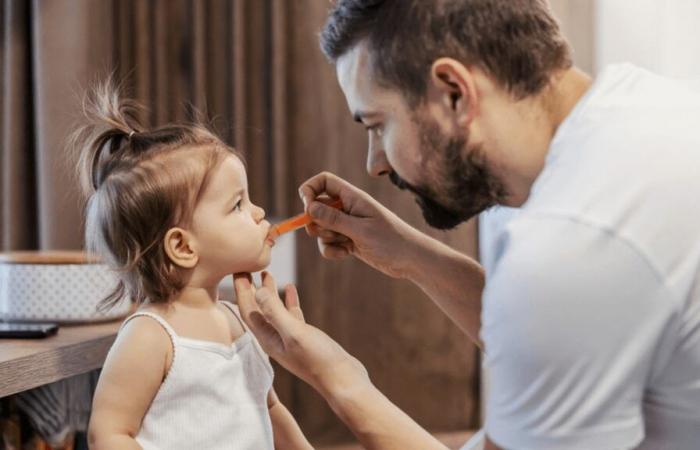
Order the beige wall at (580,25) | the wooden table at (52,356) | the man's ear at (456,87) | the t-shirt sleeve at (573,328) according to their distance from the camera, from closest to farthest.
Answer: the t-shirt sleeve at (573,328)
the man's ear at (456,87)
the wooden table at (52,356)
the beige wall at (580,25)

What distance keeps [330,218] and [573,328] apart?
0.66 meters

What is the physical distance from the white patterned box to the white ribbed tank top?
343mm

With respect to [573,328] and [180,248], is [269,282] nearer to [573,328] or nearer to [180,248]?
[180,248]

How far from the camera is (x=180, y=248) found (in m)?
1.24

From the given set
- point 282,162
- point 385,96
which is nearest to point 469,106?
point 385,96

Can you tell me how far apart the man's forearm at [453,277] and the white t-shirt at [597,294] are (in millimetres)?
554

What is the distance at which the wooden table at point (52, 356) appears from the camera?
120 centimetres

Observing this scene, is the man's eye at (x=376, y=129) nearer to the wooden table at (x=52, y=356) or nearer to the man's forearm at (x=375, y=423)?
the man's forearm at (x=375, y=423)

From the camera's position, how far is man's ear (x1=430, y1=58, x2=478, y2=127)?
Result: 109 cm

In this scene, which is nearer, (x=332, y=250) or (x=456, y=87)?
(x=456, y=87)

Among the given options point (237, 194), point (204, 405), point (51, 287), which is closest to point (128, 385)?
point (204, 405)

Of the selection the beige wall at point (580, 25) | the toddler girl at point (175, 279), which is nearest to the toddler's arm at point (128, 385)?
the toddler girl at point (175, 279)

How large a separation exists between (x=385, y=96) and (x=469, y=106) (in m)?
0.13

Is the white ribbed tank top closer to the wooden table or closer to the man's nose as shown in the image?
the wooden table
